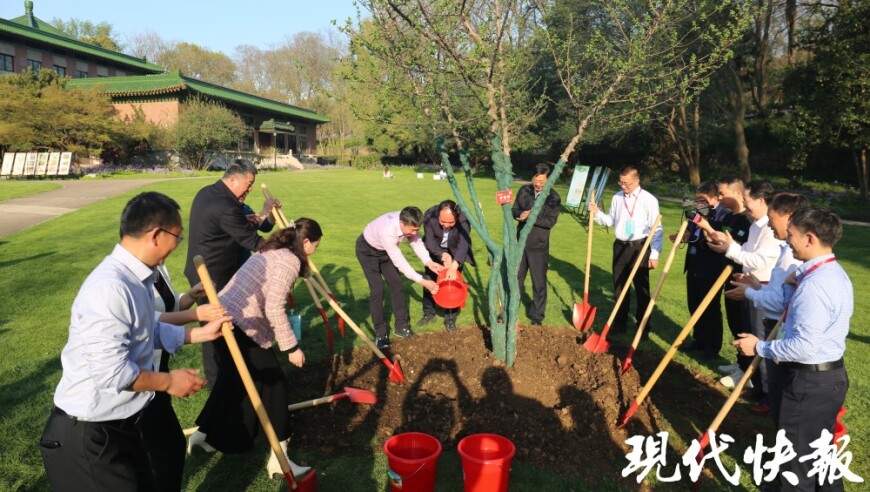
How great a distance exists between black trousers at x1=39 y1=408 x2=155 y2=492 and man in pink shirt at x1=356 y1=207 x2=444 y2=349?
148 inches

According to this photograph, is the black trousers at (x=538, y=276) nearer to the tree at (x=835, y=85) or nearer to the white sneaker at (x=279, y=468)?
the white sneaker at (x=279, y=468)

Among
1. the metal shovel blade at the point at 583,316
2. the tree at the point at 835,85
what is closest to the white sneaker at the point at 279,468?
the metal shovel blade at the point at 583,316

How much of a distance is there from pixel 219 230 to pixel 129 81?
1788 inches

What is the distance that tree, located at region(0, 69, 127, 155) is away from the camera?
31.5 metres

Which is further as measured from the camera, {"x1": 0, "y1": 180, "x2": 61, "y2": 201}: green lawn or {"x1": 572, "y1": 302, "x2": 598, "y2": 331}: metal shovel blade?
{"x1": 0, "y1": 180, "x2": 61, "y2": 201}: green lawn

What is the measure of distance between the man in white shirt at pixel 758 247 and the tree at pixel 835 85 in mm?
18098

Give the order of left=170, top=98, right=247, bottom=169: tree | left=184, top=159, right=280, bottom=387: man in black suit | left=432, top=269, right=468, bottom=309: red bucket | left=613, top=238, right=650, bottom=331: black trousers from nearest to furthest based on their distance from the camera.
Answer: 1. left=184, top=159, right=280, bottom=387: man in black suit
2. left=432, top=269, right=468, bottom=309: red bucket
3. left=613, top=238, right=650, bottom=331: black trousers
4. left=170, top=98, right=247, bottom=169: tree

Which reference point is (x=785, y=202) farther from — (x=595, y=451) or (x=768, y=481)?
(x=595, y=451)

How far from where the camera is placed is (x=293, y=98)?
73.4 meters

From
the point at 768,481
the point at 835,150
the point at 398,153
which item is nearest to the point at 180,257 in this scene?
the point at 768,481

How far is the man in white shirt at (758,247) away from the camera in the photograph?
495 cm

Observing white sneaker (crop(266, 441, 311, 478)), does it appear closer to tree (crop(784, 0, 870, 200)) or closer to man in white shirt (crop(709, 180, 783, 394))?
man in white shirt (crop(709, 180, 783, 394))

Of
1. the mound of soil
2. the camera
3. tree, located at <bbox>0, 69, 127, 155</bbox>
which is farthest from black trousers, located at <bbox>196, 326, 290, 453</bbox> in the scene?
tree, located at <bbox>0, 69, 127, 155</bbox>

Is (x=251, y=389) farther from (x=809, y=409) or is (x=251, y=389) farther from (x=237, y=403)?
(x=809, y=409)
